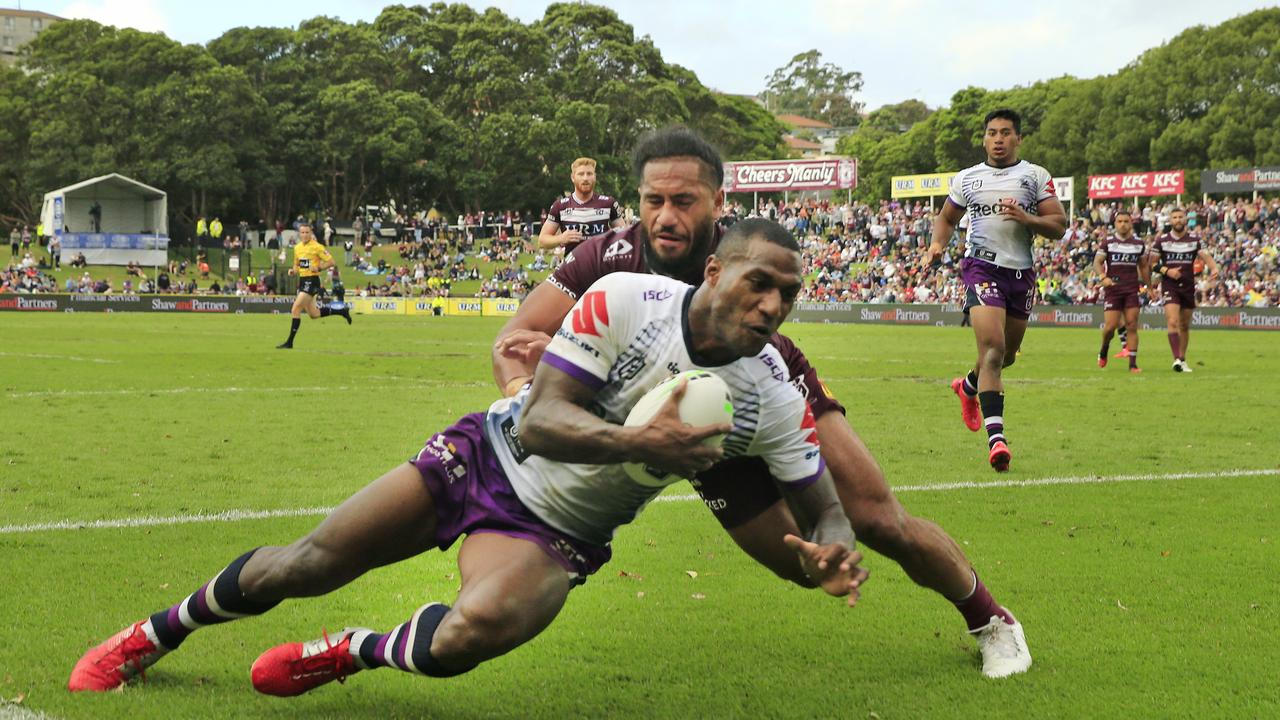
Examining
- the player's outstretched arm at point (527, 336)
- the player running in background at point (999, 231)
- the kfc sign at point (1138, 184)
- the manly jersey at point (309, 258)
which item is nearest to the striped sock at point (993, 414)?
the player running in background at point (999, 231)

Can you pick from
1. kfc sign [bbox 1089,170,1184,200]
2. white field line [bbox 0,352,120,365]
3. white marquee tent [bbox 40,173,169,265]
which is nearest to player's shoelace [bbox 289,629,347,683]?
white field line [bbox 0,352,120,365]

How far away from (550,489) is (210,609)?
Result: 127 centimetres

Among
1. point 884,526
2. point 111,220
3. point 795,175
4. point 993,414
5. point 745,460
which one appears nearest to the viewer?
point 745,460

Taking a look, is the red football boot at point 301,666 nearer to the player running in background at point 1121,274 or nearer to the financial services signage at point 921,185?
the player running in background at point 1121,274

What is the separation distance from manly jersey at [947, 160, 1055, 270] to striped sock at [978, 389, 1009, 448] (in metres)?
1.36

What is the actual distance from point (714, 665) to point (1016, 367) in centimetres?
1750

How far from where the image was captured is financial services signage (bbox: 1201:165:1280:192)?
60.1 metres

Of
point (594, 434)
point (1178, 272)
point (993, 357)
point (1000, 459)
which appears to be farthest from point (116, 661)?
point (1178, 272)

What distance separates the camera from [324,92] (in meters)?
79.9

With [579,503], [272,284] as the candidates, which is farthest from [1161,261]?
[272,284]

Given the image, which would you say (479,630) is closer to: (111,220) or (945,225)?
(945,225)

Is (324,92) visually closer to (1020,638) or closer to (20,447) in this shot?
(20,447)

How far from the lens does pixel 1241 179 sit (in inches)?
2399

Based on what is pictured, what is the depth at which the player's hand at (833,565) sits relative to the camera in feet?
12.5
